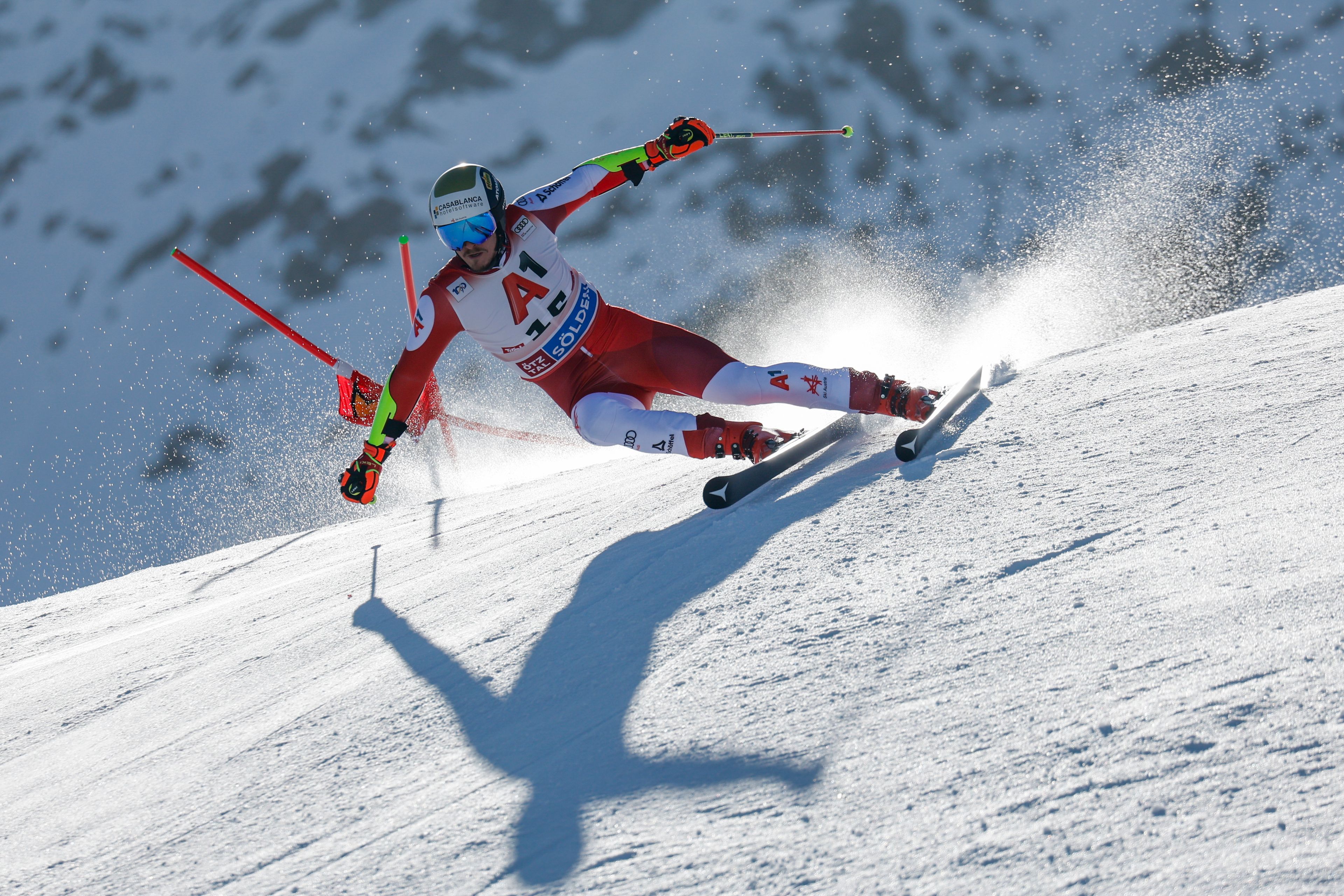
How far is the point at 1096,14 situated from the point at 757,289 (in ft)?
34.2

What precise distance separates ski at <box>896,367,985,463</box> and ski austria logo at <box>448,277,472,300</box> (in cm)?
159

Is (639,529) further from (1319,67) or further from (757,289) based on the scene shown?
(1319,67)

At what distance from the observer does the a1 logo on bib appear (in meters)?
3.42

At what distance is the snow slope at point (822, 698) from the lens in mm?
1206

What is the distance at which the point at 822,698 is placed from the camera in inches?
61.9

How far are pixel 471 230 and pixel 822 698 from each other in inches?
88.9

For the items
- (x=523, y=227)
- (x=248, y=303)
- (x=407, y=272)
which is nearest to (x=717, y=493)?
(x=523, y=227)

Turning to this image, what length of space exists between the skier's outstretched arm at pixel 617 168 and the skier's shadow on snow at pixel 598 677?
1526mm

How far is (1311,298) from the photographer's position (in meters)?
3.68

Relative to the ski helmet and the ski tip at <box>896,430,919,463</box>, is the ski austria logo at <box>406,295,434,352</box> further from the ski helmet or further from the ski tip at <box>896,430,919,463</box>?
the ski tip at <box>896,430,919,463</box>

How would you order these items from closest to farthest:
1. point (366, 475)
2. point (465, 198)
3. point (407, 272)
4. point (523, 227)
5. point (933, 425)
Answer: point (933, 425) < point (465, 198) < point (366, 475) < point (523, 227) < point (407, 272)

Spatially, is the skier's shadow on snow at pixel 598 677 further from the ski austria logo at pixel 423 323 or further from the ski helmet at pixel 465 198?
the ski helmet at pixel 465 198

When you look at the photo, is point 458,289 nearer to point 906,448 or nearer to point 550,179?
point 906,448

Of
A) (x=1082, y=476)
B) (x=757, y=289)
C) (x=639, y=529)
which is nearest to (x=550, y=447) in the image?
(x=639, y=529)
